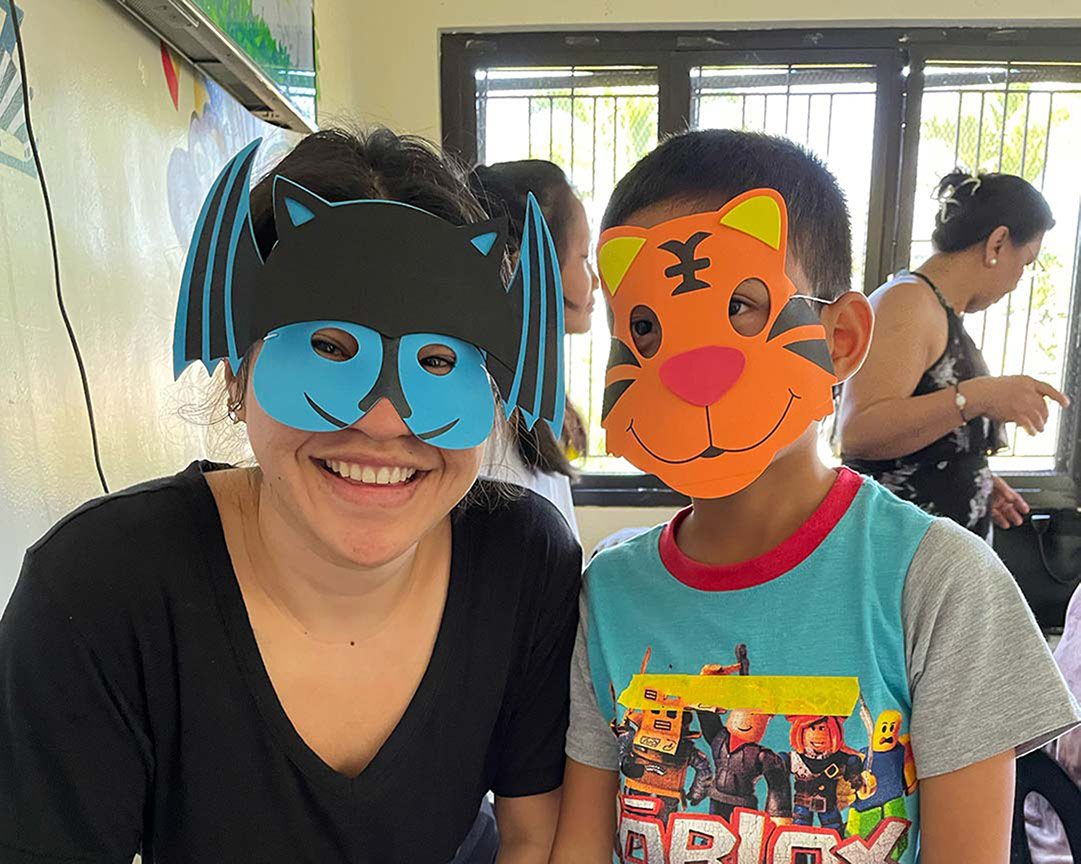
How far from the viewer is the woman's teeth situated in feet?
2.25

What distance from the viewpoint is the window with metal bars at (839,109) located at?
2.38 m

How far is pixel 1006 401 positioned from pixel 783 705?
1059 millimetres

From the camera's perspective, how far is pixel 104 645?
667 millimetres

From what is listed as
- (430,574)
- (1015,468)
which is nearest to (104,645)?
(430,574)

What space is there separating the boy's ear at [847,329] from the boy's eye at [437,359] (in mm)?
362

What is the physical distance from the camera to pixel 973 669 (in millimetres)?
638

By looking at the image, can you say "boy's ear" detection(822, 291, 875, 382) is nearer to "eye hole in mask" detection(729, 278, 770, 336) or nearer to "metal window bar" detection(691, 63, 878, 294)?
"eye hole in mask" detection(729, 278, 770, 336)

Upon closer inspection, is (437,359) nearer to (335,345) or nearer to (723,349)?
(335,345)

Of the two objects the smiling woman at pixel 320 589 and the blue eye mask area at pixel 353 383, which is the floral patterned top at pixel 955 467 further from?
the blue eye mask area at pixel 353 383

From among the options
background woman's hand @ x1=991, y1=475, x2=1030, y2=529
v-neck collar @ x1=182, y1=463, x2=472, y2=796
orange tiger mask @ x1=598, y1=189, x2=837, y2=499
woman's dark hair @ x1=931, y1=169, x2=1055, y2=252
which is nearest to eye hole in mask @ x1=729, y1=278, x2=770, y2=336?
orange tiger mask @ x1=598, y1=189, x2=837, y2=499

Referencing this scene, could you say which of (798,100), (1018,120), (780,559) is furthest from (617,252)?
(1018,120)

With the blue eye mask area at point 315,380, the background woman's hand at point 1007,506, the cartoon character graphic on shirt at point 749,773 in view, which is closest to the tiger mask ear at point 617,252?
the blue eye mask area at point 315,380

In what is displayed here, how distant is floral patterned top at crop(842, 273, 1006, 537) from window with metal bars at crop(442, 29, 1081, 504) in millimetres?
901

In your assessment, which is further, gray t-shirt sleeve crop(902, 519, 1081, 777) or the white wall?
the white wall
